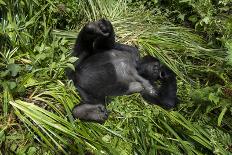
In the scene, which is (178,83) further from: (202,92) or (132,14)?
(132,14)

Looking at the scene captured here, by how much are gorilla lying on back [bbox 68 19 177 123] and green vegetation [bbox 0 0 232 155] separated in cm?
6

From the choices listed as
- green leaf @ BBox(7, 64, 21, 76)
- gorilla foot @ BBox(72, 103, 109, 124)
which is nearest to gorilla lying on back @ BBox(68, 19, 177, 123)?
gorilla foot @ BBox(72, 103, 109, 124)

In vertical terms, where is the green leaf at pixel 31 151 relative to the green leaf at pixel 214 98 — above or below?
below

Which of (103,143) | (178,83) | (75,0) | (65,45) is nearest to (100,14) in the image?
(75,0)

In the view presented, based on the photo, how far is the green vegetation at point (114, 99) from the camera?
2.30 m

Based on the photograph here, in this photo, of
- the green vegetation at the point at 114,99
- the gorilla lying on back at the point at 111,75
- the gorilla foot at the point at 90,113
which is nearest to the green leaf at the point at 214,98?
the green vegetation at the point at 114,99

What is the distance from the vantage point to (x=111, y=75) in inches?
101

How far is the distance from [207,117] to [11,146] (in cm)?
121

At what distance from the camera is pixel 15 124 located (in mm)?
2301

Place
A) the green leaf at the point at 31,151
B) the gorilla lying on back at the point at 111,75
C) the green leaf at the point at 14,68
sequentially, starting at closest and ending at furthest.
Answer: the green leaf at the point at 31,151 < the green leaf at the point at 14,68 < the gorilla lying on back at the point at 111,75

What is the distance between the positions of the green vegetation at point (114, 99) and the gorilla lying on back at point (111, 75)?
6 cm

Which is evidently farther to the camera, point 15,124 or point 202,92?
point 202,92

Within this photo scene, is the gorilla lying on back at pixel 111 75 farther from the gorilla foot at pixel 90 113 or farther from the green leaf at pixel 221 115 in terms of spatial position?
the green leaf at pixel 221 115

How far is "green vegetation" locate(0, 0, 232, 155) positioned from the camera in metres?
2.30
